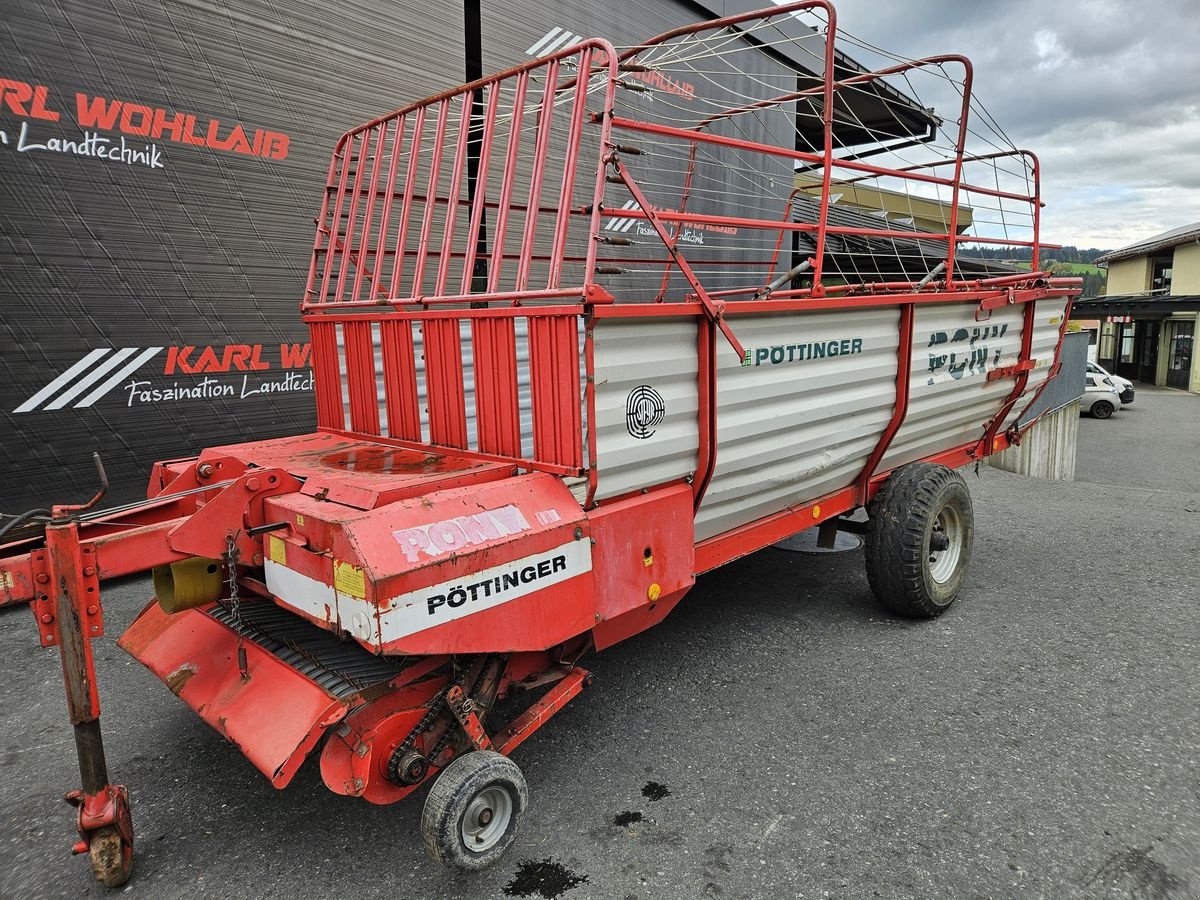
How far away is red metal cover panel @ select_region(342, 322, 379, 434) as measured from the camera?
3801 mm

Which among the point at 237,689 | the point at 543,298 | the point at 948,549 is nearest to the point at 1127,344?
the point at 948,549

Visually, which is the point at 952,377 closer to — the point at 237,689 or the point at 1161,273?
the point at 237,689

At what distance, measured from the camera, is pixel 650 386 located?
9.93 feet

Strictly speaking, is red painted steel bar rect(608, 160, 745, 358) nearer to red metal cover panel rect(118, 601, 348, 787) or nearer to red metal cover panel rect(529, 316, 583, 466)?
red metal cover panel rect(529, 316, 583, 466)

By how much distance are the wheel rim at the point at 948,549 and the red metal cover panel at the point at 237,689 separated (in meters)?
3.77

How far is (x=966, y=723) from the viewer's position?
11.7 ft

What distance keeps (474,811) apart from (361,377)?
219 cm

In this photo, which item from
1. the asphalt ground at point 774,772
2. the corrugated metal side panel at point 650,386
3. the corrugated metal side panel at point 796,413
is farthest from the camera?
the corrugated metal side panel at point 796,413

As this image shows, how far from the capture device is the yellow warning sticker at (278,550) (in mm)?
2721

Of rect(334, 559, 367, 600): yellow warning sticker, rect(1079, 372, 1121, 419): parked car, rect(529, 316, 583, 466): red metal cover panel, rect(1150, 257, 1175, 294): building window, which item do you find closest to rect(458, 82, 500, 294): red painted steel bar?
rect(529, 316, 583, 466): red metal cover panel

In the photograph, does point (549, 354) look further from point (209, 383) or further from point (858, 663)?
point (209, 383)

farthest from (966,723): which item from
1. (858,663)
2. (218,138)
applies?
(218,138)

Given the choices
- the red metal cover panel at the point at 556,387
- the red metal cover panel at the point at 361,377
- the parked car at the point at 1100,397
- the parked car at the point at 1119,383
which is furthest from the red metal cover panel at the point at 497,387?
the parked car at the point at 1119,383

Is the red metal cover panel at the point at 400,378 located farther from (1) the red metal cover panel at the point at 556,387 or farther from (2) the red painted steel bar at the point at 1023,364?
(2) the red painted steel bar at the point at 1023,364
